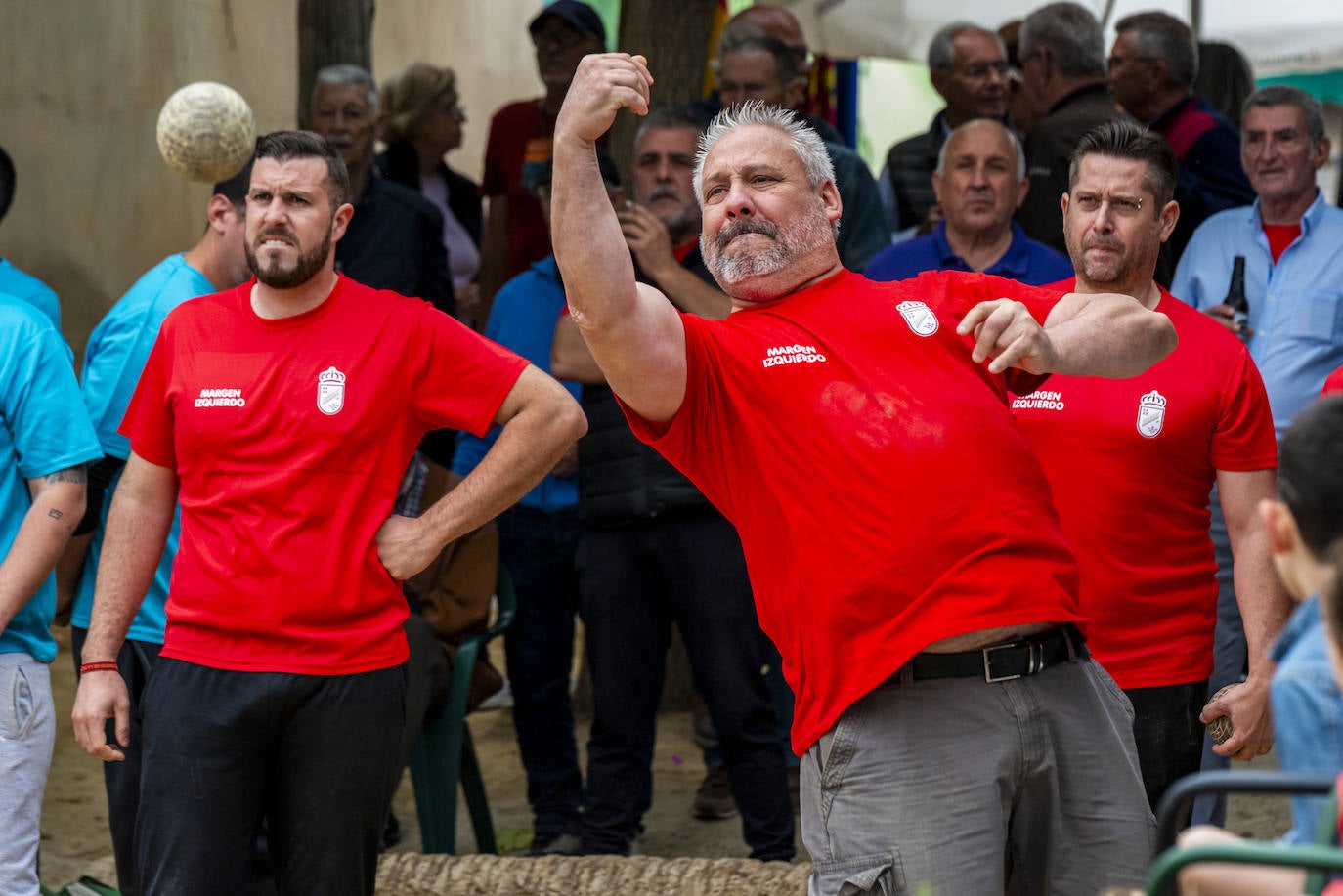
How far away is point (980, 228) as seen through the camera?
5637mm

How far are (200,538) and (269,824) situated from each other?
70 cm

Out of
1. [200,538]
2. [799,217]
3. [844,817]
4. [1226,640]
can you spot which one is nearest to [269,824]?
[200,538]

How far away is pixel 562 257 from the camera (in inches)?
117

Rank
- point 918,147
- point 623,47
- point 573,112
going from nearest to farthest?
1. point 573,112
2. point 918,147
3. point 623,47

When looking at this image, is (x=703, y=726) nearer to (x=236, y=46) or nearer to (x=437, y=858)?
(x=437, y=858)

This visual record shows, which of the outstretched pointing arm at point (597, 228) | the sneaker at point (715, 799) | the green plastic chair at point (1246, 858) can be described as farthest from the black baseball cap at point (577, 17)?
the green plastic chair at point (1246, 858)

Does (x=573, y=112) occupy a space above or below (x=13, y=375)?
above

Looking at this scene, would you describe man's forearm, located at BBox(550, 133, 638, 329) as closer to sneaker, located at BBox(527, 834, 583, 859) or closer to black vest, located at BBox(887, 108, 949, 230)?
sneaker, located at BBox(527, 834, 583, 859)

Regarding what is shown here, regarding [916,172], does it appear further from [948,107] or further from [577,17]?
[577,17]

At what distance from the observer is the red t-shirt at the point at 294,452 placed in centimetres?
391

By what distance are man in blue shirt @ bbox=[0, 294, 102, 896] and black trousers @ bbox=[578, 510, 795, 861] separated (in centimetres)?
182

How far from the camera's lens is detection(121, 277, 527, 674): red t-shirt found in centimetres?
391

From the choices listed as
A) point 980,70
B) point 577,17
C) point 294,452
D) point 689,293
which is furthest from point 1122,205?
point 577,17

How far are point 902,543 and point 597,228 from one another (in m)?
0.81
